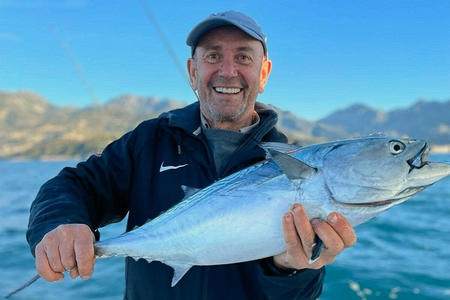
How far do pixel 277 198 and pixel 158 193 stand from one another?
50.4 inches

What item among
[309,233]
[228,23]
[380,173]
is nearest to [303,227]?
[309,233]

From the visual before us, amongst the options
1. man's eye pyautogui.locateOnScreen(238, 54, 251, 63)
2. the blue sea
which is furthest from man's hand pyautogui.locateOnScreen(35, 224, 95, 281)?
the blue sea

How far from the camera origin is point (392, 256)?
1058cm

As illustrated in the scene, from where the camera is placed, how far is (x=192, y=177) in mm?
3166

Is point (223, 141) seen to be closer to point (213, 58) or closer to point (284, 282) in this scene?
point (213, 58)

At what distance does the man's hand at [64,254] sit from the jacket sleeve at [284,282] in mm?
1148

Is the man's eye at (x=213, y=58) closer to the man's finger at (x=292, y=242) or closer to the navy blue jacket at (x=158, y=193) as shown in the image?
the navy blue jacket at (x=158, y=193)

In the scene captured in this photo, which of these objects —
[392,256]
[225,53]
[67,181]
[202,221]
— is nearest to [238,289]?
[202,221]

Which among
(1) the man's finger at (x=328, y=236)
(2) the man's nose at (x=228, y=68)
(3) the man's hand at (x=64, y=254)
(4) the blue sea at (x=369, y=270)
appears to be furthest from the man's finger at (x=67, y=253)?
(4) the blue sea at (x=369, y=270)

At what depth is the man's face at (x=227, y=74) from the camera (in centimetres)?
339

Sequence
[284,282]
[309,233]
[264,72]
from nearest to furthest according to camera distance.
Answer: [309,233]
[284,282]
[264,72]

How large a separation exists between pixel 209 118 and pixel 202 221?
4.51 ft

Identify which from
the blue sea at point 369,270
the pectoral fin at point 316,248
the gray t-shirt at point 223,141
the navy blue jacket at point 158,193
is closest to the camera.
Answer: the pectoral fin at point 316,248

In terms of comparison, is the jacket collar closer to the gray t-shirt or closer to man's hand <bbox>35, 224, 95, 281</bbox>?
the gray t-shirt
